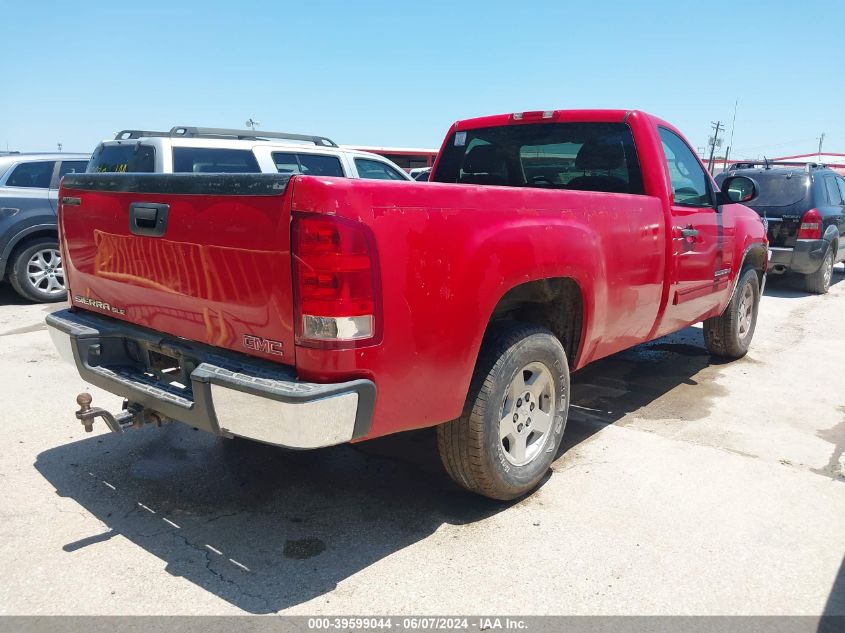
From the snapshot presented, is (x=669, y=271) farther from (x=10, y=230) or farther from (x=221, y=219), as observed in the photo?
(x=10, y=230)

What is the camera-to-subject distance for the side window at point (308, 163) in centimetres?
788

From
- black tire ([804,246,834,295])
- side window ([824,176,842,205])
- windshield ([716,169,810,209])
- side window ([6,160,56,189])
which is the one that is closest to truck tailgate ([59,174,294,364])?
side window ([6,160,56,189])

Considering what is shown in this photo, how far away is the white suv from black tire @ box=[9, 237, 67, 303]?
1361 millimetres

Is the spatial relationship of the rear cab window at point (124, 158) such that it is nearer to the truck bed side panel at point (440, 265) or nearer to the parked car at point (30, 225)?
the parked car at point (30, 225)

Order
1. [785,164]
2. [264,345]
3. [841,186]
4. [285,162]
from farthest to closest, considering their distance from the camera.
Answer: [841,186]
[785,164]
[285,162]
[264,345]

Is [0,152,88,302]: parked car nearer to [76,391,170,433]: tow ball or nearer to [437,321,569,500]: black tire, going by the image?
[76,391,170,433]: tow ball

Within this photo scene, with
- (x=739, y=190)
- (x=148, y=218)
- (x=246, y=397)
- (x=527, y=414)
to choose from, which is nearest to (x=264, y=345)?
(x=246, y=397)

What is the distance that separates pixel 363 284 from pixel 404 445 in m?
1.92

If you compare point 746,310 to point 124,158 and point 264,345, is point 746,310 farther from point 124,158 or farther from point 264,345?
point 124,158

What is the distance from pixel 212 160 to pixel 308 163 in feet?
3.93

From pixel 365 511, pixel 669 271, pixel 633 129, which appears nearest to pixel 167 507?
pixel 365 511

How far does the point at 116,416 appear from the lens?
119 inches

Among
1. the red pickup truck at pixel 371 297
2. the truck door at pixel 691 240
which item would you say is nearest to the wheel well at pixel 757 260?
the truck door at pixel 691 240

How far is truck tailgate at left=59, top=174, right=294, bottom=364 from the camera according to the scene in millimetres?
2395
